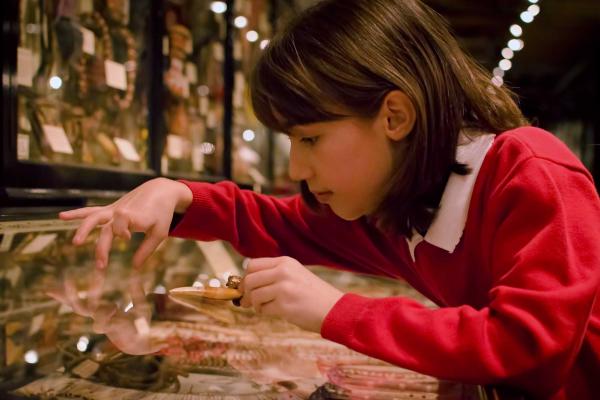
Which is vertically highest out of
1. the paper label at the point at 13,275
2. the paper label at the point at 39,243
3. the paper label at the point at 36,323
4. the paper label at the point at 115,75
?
the paper label at the point at 115,75

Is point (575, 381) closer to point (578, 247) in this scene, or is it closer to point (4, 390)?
point (578, 247)

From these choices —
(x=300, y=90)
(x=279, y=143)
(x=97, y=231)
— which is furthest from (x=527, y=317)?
(x=279, y=143)

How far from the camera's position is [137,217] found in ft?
3.22

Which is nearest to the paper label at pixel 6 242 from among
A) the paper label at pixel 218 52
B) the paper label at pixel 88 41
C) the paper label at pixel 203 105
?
the paper label at pixel 88 41

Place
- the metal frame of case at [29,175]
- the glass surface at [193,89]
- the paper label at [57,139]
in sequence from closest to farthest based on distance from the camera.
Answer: the metal frame of case at [29,175]
the paper label at [57,139]
the glass surface at [193,89]

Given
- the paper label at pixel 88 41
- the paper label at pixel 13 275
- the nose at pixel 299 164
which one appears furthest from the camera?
the paper label at pixel 88 41

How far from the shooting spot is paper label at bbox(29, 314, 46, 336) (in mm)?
894

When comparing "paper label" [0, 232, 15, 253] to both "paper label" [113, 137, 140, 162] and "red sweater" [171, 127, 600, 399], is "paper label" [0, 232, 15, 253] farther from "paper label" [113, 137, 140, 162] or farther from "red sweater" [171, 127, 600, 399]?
"paper label" [113, 137, 140, 162]

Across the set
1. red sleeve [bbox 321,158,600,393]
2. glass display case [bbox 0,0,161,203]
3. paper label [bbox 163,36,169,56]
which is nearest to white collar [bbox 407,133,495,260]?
red sleeve [bbox 321,158,600,393]

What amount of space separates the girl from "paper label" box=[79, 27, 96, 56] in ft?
3.28

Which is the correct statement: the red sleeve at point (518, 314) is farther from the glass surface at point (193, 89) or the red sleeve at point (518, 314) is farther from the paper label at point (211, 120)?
the paper label at point (211, 120)

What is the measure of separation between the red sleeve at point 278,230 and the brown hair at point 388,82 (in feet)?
0.84

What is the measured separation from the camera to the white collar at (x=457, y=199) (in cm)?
90

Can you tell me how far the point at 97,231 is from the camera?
1173 millimetres
